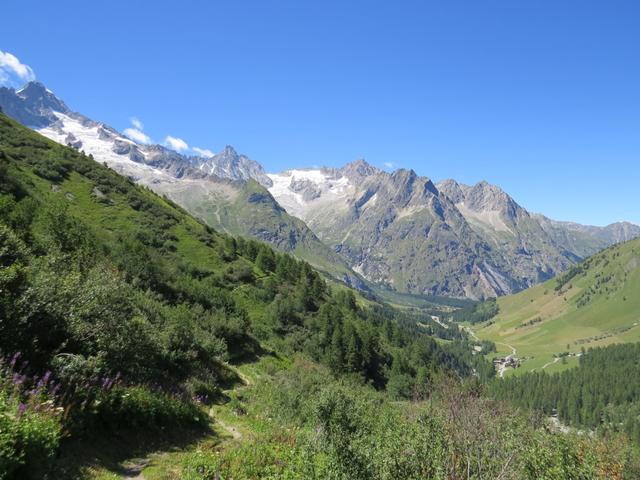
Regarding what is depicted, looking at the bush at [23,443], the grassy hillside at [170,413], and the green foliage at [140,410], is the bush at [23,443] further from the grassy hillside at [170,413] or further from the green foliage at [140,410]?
the green foliage at [140,410]

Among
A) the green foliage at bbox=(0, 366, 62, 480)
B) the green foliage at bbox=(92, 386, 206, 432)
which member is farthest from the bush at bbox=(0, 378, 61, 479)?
the green foliage at bbox=(92, 386, 206, 432)

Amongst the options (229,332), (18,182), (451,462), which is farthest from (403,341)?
(451,462)

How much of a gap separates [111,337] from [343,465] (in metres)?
11.6

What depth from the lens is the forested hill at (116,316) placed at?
45.1 ft

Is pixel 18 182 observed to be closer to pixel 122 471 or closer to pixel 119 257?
pixel 119 257

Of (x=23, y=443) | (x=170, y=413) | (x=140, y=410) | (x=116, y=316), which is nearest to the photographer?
(x=23, y=443)

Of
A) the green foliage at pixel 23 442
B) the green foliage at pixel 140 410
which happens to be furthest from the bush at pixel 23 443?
the green foliage at pixel 140 410

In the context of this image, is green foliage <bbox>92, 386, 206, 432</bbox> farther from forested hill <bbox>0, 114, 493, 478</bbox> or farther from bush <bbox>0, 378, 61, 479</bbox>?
bush <bbox>0, 378, 61, 479</bbox>

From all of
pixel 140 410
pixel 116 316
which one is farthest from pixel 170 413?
pixel 116 316

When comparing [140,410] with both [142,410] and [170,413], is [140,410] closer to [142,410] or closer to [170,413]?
[142,410]

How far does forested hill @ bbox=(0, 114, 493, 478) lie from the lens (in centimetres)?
1373

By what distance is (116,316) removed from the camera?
729 inches

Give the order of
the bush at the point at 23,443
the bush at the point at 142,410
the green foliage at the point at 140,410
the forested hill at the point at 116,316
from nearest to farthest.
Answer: the bush at the point at 23,443 < the forested hill at the point at 116,316 < the green foliage at the point at 140,410 < the bush at the point at 142,410

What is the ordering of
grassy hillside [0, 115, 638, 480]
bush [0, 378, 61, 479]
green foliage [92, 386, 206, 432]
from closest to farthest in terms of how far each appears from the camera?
bush [0, 378, 61, 479] → grassy hillside [0, 115, 638, 480] → green foliage [92, 386, 206, 432]
